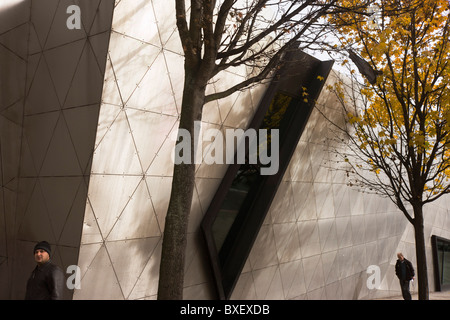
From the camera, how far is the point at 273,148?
1074 cm

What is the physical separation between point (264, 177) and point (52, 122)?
5134mm

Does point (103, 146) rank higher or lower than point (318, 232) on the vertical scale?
higher

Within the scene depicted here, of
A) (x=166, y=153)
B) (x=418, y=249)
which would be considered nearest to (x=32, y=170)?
(x=166, y=153)

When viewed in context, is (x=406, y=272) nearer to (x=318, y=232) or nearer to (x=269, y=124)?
(x=318, y=232)

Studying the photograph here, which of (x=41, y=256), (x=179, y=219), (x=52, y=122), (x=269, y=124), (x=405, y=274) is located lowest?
(x=405, y=274)

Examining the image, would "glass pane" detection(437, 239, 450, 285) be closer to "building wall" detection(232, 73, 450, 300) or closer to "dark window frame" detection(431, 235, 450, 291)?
"dark window frame" detection(431, 235, 450, 291)

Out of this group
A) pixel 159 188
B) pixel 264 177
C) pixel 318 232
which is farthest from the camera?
pixel 318 232

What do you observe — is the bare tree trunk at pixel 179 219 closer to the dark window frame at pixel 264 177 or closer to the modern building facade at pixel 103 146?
the modern building facade at pixel 103 146

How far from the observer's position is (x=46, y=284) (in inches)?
200

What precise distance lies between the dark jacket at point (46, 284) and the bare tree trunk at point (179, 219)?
3.85 feet

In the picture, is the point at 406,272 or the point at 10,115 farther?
the point at 406,272

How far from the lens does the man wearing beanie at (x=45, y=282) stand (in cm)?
500

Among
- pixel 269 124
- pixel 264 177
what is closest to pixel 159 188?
pixel 264 177
